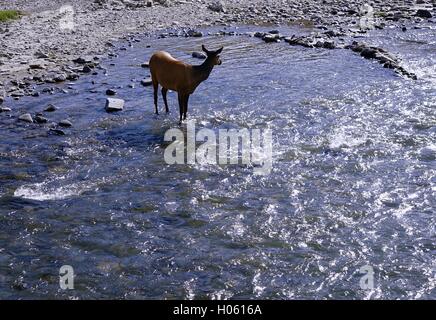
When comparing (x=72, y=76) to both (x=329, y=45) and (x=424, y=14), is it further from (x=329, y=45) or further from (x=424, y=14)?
(x=424, y=14)

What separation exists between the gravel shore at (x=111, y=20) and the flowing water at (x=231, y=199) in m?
4.10

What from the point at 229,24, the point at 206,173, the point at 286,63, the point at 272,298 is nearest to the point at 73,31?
the point at 229,24

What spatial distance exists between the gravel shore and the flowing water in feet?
13.5

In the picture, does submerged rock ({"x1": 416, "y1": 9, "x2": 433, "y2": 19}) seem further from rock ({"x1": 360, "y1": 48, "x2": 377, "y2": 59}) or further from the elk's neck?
the elk's neck

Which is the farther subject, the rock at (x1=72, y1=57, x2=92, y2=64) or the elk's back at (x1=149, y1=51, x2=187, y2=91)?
the rock at (x1=72, y1=57, x2=92, y2=64)

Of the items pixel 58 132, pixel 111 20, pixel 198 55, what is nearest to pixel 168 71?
pixel 58 132

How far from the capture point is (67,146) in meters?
14.8

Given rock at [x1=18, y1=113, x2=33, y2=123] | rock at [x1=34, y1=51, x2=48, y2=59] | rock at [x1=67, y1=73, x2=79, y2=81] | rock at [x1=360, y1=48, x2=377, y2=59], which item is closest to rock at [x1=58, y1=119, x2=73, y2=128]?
rock at [x1=18, y1=113, x2=33, y2=123]

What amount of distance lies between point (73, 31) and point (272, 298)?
23.9 m

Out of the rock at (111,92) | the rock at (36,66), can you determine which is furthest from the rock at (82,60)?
the rock at (111,92)

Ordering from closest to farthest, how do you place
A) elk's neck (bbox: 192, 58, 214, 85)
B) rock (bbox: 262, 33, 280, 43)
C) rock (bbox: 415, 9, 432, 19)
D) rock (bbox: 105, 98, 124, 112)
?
elk's neck (bbox: 192, 58, 214, 85) → rock (bbox: 105, 98, 124, 112) → rock (bbox: 262, 33, 280, 43) → rock (bbox: 415, 9, 432, 19)

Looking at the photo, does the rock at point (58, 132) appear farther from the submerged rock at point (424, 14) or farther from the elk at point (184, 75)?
the submerged rock at point (424, 14)

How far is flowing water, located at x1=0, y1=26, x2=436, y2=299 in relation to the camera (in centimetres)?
906
